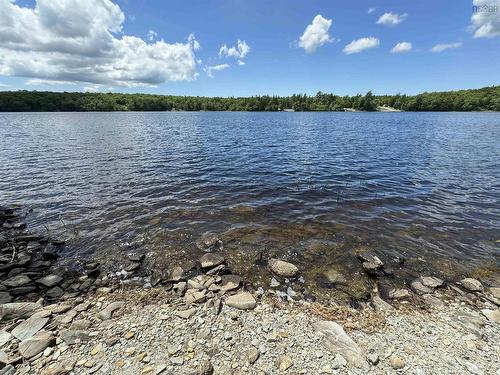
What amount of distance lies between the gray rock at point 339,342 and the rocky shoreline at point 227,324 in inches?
1.0

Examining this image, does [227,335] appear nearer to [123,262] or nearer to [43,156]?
[123,262]

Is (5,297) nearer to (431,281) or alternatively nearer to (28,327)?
(28,327)

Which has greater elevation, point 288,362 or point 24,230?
point 288,362

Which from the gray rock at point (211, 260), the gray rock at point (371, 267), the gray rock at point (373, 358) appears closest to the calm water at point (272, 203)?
A: the gray rock at point (211, 260)

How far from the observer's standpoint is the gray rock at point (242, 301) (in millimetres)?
7193

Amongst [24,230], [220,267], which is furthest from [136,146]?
[220,267]

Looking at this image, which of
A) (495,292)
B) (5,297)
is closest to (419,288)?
(495,292)

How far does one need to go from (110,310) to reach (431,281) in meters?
10.4

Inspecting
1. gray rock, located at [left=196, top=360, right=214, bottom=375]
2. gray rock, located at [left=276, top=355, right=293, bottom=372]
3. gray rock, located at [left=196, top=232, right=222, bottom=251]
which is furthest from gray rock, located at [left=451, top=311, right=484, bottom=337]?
gray rock, located at [left=196, top=232, right=222, bottom=251]

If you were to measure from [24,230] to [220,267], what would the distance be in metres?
10.7

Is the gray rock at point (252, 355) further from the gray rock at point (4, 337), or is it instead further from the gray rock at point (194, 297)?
the gray rock at point (4, 337)

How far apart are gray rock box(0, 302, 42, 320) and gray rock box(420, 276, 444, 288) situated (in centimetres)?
1235

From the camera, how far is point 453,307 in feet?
23.7

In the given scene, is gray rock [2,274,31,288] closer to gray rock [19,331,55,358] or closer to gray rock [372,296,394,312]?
gray rock [19,331,55,358]
